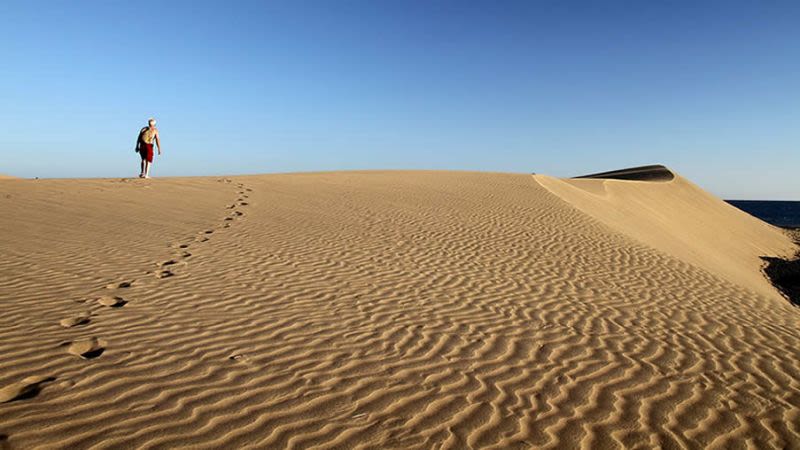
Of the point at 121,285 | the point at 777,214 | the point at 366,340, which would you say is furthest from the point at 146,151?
the point at 777,214

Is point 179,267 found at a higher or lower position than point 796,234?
higher

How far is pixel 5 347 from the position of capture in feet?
13.6

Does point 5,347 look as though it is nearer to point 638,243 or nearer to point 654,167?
point 638,243

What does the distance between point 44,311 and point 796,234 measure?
1657 inches

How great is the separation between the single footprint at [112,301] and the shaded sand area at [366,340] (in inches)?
1.7

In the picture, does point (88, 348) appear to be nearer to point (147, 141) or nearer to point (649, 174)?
point (147, 141)

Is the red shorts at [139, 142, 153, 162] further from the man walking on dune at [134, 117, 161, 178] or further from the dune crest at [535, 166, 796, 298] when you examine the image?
the dune crest at [535, 166, 796, 298]

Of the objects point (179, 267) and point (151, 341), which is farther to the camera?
point (179, 267)

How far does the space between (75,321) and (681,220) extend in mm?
28307

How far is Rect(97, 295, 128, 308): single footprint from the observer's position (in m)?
5.51

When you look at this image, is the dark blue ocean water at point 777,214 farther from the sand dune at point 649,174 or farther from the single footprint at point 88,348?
the single footprint at point 88,348

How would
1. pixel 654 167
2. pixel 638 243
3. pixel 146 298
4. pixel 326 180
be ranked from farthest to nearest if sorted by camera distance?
pixel 654 167 < pixel 326 180 < pixel 638 243 < pixel 146 298

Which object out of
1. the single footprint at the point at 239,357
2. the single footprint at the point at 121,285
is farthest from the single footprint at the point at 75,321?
the single footprint at the point at 239,357

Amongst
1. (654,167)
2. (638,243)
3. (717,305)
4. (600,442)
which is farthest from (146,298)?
(654,167)
